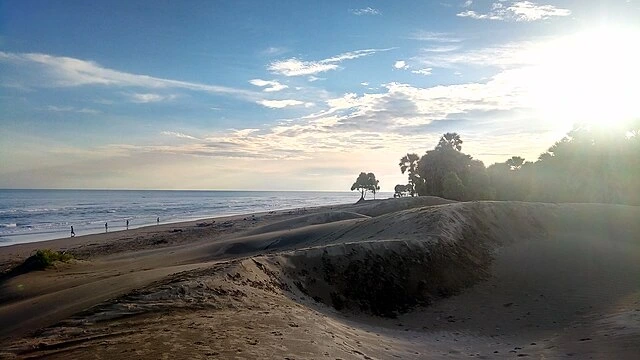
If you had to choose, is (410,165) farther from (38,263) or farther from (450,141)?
(38,263)

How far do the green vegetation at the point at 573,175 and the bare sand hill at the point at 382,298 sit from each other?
1936 cm

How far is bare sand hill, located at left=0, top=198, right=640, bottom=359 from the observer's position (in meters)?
8.63

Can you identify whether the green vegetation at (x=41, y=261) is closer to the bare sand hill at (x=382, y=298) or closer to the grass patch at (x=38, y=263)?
the grass patch at (x=38, y=263)

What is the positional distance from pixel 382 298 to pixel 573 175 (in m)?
37.3

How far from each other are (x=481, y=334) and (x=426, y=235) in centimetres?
596

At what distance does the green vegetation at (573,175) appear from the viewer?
4245cm

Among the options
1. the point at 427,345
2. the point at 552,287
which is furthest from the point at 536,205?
the point at 427,345

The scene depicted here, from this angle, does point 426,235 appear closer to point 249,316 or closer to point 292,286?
point 292,286

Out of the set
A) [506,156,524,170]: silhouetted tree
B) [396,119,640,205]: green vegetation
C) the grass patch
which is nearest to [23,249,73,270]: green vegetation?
the grass patch

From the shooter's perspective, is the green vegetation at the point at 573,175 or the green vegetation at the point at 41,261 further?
the green vegetation at the point at 573,175

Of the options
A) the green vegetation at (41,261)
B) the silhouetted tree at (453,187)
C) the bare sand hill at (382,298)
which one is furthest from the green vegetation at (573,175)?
the green vegetation at (41,261)

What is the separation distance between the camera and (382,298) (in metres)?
14.9

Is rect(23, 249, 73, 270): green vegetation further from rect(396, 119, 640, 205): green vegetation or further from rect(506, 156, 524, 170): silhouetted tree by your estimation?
rect(506, 156, 524, 170): silhouetted tree

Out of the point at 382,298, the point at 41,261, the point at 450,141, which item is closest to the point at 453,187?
the point at 450,141
